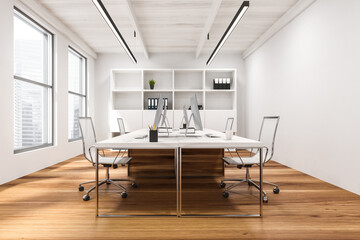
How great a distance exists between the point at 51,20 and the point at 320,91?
480cm

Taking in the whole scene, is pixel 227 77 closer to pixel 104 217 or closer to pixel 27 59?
pixel 27 59

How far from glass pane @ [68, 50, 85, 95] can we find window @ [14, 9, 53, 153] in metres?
1.16

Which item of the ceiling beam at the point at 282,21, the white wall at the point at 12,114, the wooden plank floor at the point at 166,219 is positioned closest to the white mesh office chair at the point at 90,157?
the wooden plank floor at the point at 166,219

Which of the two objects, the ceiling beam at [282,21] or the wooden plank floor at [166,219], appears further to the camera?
the ceiling beam at [282,21]

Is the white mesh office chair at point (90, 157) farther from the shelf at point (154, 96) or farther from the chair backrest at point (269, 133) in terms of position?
the shelf at point (154, 96)

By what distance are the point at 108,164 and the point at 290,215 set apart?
1930 mm

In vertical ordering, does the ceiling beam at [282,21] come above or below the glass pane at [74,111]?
above

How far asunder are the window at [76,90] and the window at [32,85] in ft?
3.30

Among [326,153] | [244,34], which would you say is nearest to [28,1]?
[244,34]

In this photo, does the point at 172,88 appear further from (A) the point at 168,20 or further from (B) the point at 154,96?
(A) the point at 168,20

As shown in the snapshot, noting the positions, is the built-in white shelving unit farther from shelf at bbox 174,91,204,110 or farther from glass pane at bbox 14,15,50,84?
glass pane at bbox 14,15,50,84

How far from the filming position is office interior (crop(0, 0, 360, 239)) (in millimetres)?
2334

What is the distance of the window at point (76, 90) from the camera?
630 cm

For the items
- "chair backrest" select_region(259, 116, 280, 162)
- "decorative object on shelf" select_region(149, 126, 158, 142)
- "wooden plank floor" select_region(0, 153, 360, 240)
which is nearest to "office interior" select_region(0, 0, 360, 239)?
"wooden plank floor" select_region(0, 153, 360, 240)
